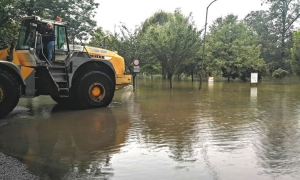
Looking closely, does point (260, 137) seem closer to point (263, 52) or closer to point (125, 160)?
point (125, 160)

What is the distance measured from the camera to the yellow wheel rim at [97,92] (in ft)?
39.1

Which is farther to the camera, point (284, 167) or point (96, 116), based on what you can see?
point (96, 116)

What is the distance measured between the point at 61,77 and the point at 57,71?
25 centimetres

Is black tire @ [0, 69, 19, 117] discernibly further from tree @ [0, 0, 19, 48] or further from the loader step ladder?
tree @ [0, 0, 19, 48]

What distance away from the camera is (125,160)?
533 centimetres

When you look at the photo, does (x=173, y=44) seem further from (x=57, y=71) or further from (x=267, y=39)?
(x=267, y=39)

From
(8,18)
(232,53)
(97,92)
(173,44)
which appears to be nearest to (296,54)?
(232,53)

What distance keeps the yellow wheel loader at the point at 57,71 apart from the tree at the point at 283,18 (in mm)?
47746

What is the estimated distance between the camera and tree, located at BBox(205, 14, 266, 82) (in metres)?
37.7

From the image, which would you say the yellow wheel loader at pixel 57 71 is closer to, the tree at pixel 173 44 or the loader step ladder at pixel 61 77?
the loader step ladder at pixel 61 77

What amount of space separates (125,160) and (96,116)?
500 centimetres

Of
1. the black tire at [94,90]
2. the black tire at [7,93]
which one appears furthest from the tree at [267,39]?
the black tire at [7,93]

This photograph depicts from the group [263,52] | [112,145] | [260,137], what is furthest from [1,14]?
[263,52]

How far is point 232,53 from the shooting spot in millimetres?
38250
